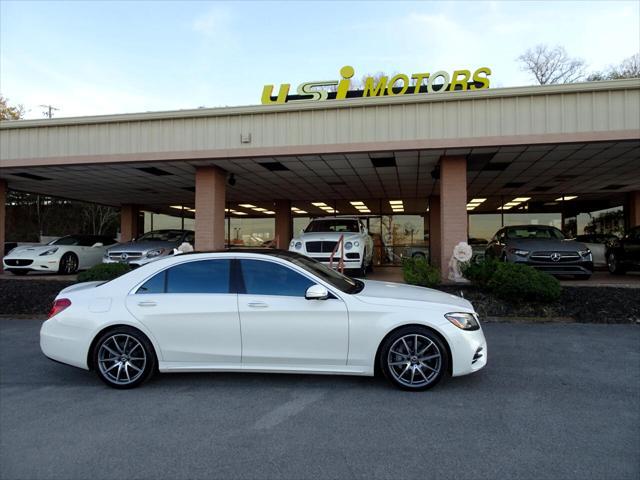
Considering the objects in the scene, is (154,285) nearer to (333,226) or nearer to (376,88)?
(333,226)

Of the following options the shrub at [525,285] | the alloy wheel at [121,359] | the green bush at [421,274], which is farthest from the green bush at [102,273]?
the shrub at [525,285]

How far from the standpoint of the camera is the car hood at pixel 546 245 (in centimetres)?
1115

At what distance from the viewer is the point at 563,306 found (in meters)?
8.56

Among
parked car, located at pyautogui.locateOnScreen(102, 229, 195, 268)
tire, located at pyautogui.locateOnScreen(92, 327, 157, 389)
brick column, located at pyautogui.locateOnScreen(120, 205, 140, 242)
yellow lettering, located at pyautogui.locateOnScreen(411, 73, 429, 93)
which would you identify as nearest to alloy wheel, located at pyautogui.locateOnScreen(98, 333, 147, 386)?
tire, located at pyautogui.locateOnScreen(92, 327, 157, 389)

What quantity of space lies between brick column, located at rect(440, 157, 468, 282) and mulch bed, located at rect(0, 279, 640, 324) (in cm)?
165

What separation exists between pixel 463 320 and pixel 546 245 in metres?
7.84

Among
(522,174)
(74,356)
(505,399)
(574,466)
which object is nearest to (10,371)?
(74,356)

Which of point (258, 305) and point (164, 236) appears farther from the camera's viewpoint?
point (164, 236)

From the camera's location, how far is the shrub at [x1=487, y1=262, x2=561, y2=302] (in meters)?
8.38

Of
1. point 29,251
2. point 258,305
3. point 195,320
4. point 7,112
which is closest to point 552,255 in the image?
point 258,305

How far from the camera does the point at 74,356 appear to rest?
4871mm

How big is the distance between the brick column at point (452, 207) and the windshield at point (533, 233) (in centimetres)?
224

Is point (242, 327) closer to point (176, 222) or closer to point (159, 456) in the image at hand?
point (159, 456)

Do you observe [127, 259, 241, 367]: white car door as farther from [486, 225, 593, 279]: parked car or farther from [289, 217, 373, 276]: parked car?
[486, 225, 593, 279]: parked car
